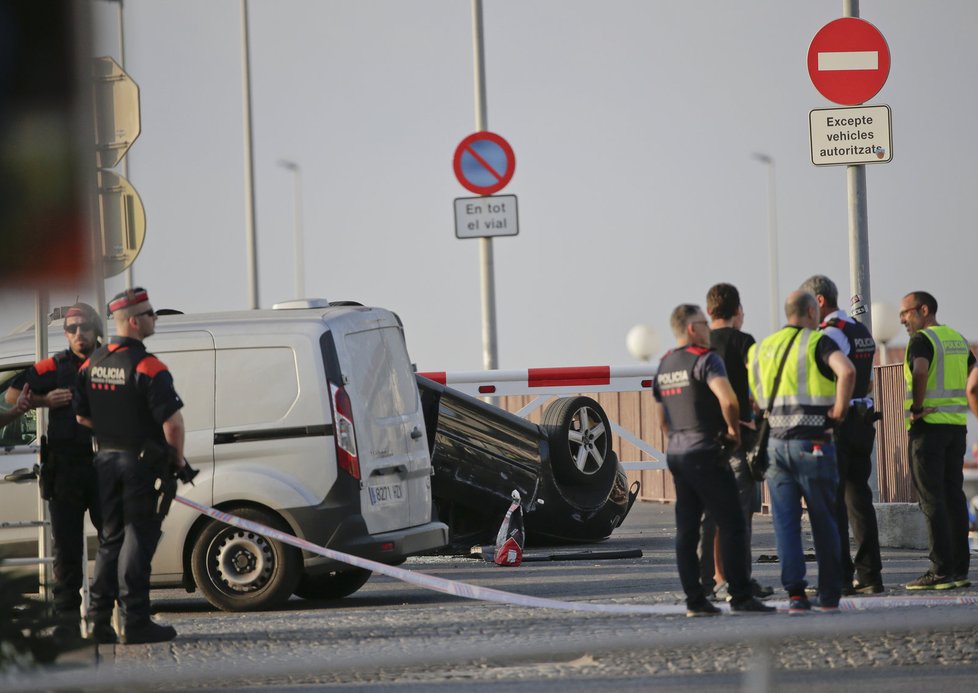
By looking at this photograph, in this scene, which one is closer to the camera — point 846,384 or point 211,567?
point 846,384

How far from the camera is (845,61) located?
12.2 meters

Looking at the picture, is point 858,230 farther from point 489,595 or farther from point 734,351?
point 489,595

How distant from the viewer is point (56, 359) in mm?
8562

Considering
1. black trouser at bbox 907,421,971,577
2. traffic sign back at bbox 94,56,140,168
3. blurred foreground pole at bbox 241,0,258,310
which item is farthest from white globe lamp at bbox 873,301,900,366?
traffic sign back at bbox 94,56,140,168

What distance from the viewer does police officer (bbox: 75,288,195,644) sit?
26.1 ft

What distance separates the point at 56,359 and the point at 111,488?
94 cm

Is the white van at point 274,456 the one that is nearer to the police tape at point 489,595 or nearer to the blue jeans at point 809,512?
the police tape at point 489,595

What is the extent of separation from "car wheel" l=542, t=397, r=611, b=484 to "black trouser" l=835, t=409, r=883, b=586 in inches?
149

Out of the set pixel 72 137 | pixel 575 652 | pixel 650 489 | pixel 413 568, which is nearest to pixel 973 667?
pixel 575 652

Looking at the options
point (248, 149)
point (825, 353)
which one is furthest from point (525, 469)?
point (248, 149)

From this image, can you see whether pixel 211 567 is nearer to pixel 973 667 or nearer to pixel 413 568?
pixel 413 568

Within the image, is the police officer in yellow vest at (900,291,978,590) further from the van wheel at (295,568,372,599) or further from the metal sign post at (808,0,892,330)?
the van wheel at (295,568,372,599)

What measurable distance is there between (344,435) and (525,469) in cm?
335

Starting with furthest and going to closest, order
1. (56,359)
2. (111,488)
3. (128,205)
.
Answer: (128,205)
(56,359)
(111,488)
